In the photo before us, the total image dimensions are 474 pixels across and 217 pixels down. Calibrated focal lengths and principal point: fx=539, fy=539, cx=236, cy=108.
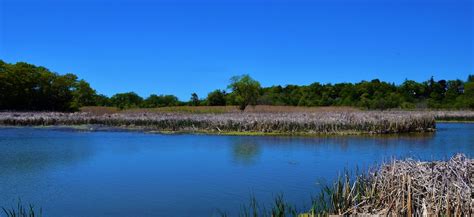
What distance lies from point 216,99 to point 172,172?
82.0m

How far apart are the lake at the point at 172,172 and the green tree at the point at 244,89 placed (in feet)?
180

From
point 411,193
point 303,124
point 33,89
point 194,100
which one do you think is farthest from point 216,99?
point 411,193

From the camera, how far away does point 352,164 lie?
67.3 feet

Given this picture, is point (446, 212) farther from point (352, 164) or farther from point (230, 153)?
point (230, 153)

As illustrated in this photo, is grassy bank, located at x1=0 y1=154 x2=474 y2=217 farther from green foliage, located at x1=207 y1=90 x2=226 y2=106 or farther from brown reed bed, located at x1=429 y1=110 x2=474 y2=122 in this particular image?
green foliage, located at x1=207 y1=90 x2=226 y2=106

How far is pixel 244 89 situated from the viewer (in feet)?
286

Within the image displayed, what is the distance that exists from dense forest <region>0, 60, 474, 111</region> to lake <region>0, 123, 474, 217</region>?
50.6m

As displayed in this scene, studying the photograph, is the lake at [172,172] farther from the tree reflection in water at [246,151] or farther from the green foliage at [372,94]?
the green foliage at [372,94]

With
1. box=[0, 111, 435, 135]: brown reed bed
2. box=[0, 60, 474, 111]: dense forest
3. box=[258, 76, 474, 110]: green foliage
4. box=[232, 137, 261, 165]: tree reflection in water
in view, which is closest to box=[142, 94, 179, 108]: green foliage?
box=[0, 60, 474, 111]: dense forest

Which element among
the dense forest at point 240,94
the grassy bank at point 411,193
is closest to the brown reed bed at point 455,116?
the dense forest at point 240,94

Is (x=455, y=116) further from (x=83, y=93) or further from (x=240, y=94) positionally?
(x=83, y=93)

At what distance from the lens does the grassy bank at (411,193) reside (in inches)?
363

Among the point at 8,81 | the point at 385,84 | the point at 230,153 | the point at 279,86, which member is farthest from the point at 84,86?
the point at 230,153

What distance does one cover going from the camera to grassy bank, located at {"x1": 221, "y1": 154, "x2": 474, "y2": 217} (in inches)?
363
